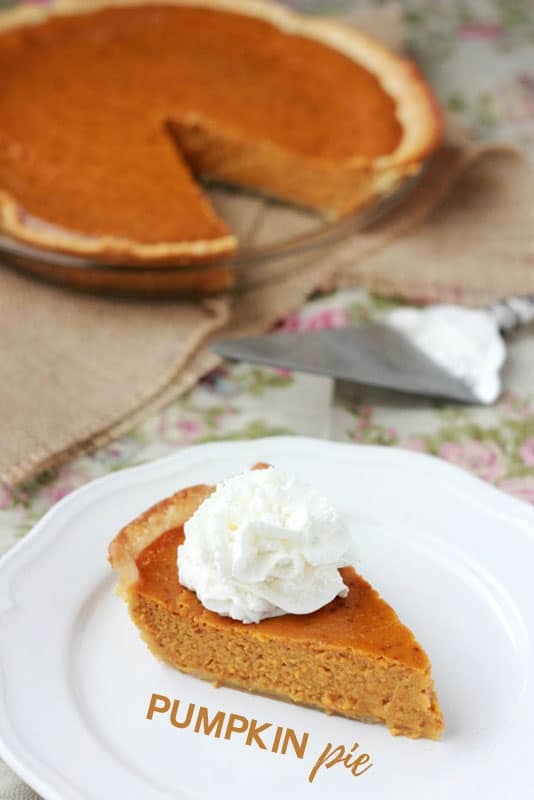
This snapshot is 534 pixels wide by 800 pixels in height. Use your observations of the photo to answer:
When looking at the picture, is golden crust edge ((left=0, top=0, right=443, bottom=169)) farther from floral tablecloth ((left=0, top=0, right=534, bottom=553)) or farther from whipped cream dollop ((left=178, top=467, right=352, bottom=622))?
whipped cream dollop ((left=178, top=467, right=352, bottom=622))

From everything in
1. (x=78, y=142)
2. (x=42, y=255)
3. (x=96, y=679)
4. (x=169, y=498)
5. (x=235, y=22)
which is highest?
(x=235, y=22)

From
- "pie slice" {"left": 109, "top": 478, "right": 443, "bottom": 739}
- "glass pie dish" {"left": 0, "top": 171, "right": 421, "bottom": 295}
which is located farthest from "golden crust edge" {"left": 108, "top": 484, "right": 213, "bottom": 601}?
"glass pie dish" {"left": 0, "top": 171, "right": 421, "bottom": 295}

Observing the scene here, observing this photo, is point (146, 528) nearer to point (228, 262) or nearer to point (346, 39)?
point (228, 262)

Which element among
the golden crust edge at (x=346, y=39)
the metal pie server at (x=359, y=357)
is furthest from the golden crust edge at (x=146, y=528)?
the golden crust edge at (x=346, y=39)

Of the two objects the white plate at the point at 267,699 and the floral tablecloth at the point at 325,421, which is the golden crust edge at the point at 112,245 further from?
the white plate at the point at 267,699

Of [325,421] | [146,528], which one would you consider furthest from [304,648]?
[325,421]

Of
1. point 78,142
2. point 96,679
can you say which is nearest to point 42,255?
point 78,142

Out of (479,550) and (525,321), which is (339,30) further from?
(479,550)
